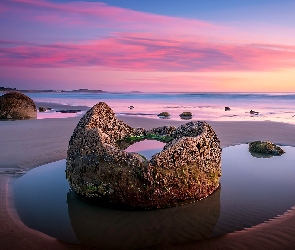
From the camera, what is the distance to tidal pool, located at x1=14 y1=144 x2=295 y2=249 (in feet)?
12.4

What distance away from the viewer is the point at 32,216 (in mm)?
4375

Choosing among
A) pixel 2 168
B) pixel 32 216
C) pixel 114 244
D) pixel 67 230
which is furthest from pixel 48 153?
pixel 114 244

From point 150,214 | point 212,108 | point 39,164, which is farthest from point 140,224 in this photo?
point 212,108

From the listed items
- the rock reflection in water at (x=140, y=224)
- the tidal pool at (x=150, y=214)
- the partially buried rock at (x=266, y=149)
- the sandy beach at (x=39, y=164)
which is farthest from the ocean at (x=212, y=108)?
the rock reflection in water at (x=140, y=224)

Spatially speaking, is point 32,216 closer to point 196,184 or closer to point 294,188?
point 196,184

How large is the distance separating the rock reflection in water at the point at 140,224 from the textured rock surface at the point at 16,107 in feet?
45.8

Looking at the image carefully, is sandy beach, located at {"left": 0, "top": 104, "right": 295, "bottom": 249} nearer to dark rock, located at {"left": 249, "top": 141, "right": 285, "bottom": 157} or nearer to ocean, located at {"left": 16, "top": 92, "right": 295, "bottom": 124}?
dark rock, located at {"left": 249, "top": 141, "right": 285, "bottom": 157}

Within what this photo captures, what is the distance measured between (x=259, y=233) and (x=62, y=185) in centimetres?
340

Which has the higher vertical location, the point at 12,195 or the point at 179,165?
the point at 179,165

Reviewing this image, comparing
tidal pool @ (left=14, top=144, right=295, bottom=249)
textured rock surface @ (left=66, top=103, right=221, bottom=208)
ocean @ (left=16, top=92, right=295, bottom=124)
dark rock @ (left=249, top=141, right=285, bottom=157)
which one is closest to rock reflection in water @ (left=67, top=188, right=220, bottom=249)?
tidal pool @ (left=14, top=144, right=295, bottom=249)

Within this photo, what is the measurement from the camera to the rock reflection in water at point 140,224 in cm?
367

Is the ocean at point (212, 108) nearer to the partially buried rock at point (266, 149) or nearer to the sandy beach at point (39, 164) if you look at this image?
the sandy beach at point (39, 164)

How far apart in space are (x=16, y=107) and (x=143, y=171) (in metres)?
15.0

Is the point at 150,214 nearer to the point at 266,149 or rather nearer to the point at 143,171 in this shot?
the point at 143,171
